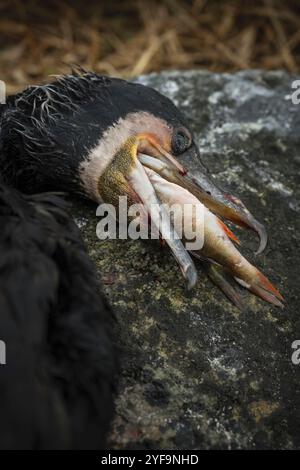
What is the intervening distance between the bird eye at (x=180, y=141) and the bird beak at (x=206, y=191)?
1.0 inches

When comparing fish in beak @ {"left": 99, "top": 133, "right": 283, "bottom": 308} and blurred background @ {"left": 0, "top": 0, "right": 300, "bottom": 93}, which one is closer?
fish in beak @ {"left": 99, "top": 133, "right": 283, "bottom": 308}

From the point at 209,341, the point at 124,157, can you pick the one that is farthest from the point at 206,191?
the point at 209,341

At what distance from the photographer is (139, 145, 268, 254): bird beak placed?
202 centimetres

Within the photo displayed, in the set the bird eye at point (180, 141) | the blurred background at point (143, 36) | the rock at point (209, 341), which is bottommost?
the rock at point (209, 341)

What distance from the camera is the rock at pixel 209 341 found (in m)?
1.69

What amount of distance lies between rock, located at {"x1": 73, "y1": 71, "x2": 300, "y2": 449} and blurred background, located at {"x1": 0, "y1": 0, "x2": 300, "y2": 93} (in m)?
1.67

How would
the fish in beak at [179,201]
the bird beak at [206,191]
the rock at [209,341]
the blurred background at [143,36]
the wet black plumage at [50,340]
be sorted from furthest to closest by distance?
1. the blurred background at [143,36]
2. the bird beak at [206,191]
3. the fish in beak at [179,201]
4. the rock at [209,341]
5. the wet black plumage at [50,340]

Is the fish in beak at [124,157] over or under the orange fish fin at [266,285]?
over

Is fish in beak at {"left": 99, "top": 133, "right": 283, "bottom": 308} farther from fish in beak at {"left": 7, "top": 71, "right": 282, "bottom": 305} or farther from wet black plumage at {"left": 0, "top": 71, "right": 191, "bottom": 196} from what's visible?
wet black plumage at {"left": 0, "top": 71, "right": 191, "bottom": 196}

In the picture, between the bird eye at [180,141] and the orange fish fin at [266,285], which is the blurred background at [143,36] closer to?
the bird eye at [180,141]

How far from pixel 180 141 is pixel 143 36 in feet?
7.86

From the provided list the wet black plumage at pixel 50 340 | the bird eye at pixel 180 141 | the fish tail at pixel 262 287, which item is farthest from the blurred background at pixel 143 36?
the wet black plumage at pixel 50 340

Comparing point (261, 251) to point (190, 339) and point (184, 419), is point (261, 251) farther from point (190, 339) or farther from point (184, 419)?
point (184, 419)

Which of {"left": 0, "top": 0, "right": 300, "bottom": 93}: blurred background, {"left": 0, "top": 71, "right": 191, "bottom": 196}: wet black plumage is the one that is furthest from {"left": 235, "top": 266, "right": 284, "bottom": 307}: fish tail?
{"left": 0, "top": 0, "right": 300, "bottom": 93}: blurred background
